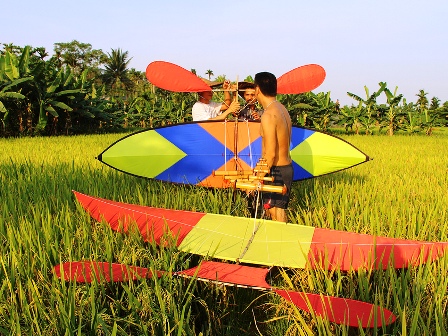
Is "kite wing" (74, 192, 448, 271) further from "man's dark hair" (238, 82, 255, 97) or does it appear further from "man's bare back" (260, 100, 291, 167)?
"man's dark hair" (238, 82, 255, 97)

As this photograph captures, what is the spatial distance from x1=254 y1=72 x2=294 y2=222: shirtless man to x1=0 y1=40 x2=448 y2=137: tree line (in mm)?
7448

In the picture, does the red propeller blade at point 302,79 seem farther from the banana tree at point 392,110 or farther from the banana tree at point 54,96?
the banana tree at point 392,110

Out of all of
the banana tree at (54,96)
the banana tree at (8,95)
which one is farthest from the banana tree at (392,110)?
Answer: the banana tree at (8,95)

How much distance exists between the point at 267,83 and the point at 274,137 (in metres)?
0.34

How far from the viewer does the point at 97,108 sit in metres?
11.4

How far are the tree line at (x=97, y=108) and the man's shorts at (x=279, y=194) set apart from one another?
7.49m

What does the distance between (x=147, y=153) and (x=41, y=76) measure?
24.6ft

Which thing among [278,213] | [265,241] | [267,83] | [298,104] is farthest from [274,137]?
[298,104]

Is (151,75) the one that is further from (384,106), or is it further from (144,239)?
(384,106)

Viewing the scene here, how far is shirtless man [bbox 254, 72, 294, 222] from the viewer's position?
2.37m

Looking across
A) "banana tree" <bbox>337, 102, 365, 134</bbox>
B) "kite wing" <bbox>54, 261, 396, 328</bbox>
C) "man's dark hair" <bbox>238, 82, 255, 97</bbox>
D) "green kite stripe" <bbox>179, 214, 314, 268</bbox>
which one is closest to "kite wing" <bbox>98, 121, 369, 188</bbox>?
"man's dark hair" <bbox>238, 82, 255, 97</bbox>

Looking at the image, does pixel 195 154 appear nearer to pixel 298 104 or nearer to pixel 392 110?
pixel 298 104

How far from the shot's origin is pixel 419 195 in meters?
3.36

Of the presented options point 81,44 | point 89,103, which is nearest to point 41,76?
point 89,103
